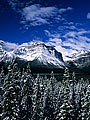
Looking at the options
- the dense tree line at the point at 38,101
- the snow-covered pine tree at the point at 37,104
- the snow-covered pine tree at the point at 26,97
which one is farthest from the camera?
the snow-covered pine tree at the point at 37,104

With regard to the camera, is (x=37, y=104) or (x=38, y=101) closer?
(x=37, y=104)

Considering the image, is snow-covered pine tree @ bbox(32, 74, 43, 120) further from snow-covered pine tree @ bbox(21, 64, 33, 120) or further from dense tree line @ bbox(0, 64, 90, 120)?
snow-covered pine tree @ bbox(21, 64, 33, 120)

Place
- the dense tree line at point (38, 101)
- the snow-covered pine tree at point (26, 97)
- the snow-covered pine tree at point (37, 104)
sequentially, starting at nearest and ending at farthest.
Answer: the dense tree line at point (38, 101) → the snow-covered pine tree at point (26, 97) → the snow-covered pine tree at point (37, 104)

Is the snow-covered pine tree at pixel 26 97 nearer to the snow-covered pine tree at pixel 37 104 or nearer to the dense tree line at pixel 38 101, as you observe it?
the dense tree line at pixel 38 101

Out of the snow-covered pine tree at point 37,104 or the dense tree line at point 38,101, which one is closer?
the dense tree line at point 38,101

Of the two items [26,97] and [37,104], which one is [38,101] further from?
[26,97]

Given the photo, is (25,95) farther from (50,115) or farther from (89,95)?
(89,95)

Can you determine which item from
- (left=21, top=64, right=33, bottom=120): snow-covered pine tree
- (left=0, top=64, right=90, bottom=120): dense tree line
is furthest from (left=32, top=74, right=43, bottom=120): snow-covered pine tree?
(left=21, top=64, right=33, bottom=120): snow-covered pine tree

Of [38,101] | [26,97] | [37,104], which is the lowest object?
[37,104]

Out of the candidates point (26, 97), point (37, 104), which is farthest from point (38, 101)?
point (26, 97)

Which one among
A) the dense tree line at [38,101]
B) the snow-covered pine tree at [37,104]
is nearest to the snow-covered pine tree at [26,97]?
the dense tree line at [38,101]

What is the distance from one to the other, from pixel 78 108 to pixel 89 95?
19.6 metres

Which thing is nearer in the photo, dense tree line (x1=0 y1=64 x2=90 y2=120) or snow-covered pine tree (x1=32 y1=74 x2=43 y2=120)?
dense tree line (x1=0 y1=64 x2=90 y2=120)

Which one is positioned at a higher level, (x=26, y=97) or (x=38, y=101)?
(x=26, y=97)
